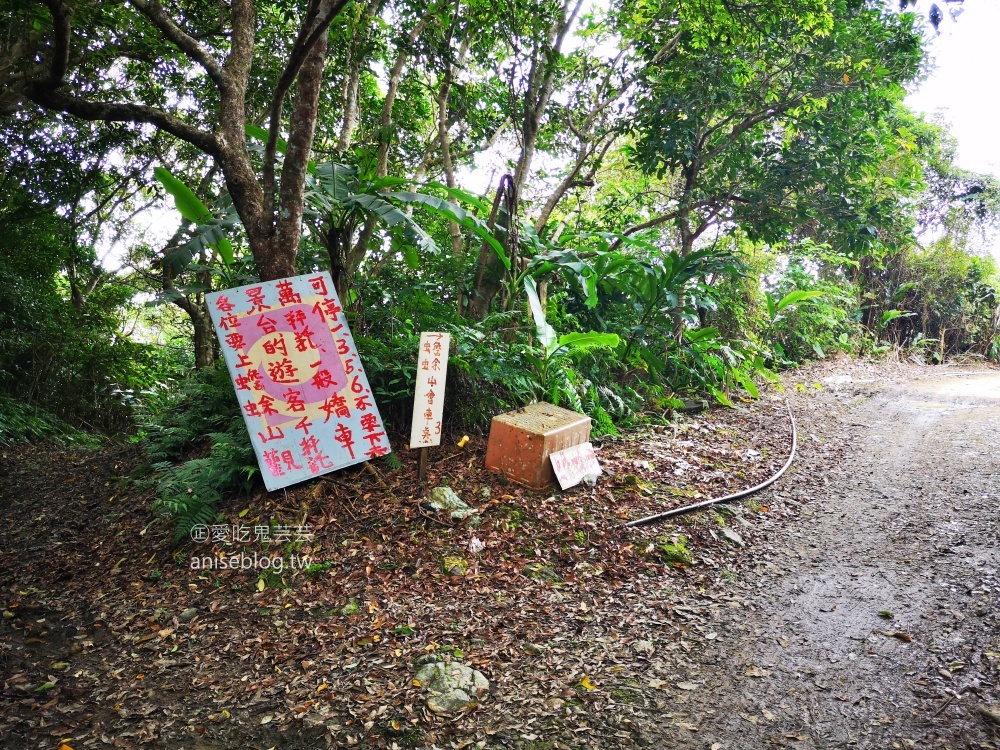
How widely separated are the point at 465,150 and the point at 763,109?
4.03m

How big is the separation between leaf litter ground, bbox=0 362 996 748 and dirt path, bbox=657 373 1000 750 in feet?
0.52

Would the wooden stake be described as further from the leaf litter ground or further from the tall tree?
the tall tree

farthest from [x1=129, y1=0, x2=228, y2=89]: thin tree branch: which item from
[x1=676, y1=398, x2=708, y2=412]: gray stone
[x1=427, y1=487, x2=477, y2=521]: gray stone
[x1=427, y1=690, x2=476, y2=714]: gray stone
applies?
[x1=676, y1=398, x2=708, y2=412]: gray stone

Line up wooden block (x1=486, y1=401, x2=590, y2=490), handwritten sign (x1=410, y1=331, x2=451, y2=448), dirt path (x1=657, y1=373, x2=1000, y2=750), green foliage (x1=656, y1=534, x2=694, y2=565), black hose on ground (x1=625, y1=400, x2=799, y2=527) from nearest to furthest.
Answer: dirt path (x1=657, y1=373, x2=1000, y2=750)
green foliage (x1=656, y1=534, x2=694, y2=565)
handwritten sign (x1=410, y1=331, x2=451, y2=448)
black hose on ground (x1=625, y1=400, x2=799, y2=527)
wooden block (x1=486, y1=401, x2=590, y2=490)

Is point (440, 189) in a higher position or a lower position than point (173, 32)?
lower

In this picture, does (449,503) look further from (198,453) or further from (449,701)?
(198,453)

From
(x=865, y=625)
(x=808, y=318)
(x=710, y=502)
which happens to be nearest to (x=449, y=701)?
(x=865, y=625)

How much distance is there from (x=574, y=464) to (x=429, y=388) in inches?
51.0

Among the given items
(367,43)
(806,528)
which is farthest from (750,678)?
(367,43)

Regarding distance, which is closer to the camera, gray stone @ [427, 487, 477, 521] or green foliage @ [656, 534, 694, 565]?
green foliage @ [656, 534, 694, 565]

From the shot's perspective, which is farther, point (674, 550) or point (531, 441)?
point (531, 441)

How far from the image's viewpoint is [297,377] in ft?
13.8

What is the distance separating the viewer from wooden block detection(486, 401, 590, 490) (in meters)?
4.39

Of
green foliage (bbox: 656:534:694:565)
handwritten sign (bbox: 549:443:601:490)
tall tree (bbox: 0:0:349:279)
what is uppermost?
tall tree (bbox: 0:0:349:279)
